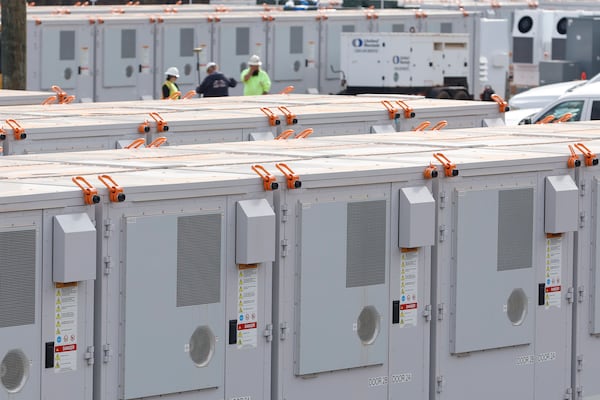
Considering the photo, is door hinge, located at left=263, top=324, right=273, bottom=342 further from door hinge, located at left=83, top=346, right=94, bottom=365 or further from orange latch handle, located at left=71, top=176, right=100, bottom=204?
orange latch handle, located at left=71, top=176, right=100, bottom=204

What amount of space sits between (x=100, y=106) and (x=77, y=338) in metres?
8.24

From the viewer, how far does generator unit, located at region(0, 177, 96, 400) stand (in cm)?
851

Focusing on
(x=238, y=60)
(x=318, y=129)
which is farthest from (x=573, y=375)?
(x=238, y=60)

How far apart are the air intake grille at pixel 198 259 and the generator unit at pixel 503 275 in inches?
68.5

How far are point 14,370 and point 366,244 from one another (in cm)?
251

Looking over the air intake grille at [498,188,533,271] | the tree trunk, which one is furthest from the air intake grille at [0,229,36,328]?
the tree trunk

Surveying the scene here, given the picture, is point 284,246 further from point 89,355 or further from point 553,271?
point 553,271

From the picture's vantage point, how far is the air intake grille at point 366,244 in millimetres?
10000

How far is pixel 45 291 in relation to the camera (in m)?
8.69

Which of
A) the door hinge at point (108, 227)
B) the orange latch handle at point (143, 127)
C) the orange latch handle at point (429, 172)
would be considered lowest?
the door hinge at point (108, 227)

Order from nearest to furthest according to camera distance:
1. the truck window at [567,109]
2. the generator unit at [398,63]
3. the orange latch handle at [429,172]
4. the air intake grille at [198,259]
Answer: the air intake grille at [198,259] → the orange latch handle at [429,172] → the truck window at [567,109] → the generator unit at [398,63]

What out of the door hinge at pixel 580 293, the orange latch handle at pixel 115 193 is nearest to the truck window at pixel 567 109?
the door hinge at pixel 580 293

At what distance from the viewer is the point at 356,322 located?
1009 cm

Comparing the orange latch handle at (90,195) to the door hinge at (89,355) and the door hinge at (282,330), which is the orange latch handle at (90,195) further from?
the door hinge at (282,330)
